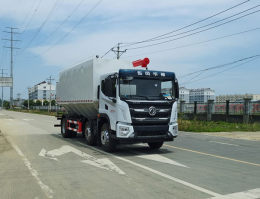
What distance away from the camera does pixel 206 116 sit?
31.2 meters

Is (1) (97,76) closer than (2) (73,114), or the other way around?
(1) (97,76)

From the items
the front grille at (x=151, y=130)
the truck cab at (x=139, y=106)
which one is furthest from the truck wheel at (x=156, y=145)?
the front grille at (x=151, y=130)

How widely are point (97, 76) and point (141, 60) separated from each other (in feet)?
5.81

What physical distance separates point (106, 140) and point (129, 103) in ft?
5.96

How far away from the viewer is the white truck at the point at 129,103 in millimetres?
9586

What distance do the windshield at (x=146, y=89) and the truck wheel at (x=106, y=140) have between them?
158cm

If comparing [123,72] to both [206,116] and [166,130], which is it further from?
[206,116]

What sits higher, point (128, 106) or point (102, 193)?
point (128, 106)

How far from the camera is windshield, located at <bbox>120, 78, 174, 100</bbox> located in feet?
31.9

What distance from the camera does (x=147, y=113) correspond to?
9648 millimetres

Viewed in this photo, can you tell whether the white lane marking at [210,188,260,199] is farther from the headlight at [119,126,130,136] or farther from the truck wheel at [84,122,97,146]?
the truck wheel at [84,122,97,146]

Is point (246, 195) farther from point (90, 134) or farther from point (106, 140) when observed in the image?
point (90, 134)

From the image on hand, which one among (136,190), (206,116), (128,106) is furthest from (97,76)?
(206,116)

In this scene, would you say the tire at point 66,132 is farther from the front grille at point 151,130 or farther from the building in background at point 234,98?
the building in background at point 234,98
